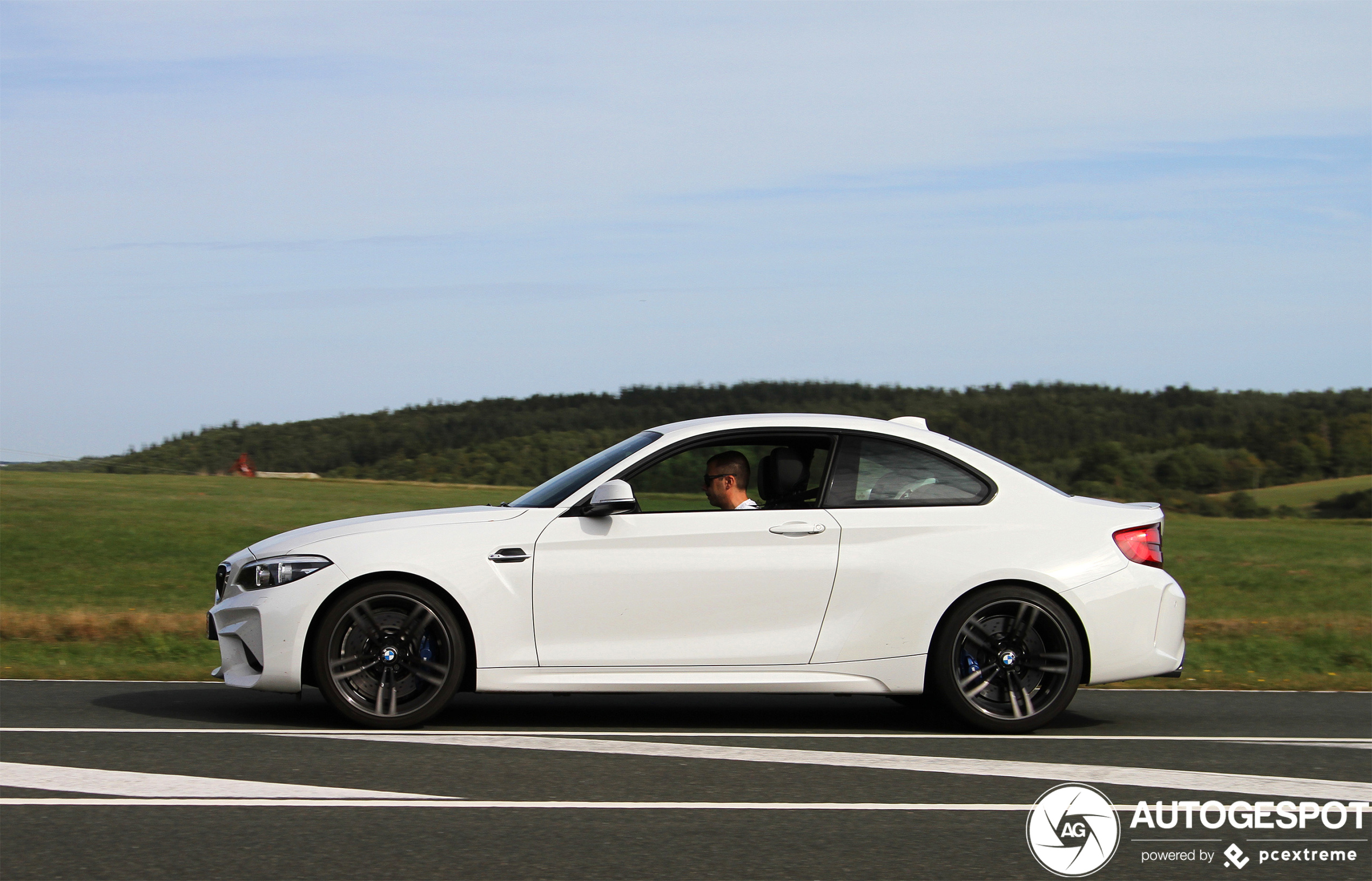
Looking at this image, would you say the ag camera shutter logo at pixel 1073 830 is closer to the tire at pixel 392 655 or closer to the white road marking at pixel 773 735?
the white road marking at pixel 773 735

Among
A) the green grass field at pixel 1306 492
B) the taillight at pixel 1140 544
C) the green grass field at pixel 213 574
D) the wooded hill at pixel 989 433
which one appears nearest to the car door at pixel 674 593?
the green grass field at pixel 213 574

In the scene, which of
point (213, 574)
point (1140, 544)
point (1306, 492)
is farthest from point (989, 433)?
point (1140, 544)

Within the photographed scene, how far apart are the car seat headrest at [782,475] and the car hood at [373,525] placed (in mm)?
1348

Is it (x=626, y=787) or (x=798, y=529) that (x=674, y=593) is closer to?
(x=798, y=529)

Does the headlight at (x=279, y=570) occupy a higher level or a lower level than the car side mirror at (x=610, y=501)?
lower

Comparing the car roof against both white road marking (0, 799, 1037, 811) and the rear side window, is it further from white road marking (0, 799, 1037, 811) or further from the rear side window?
white road marking (0, 799, 1037, 811)

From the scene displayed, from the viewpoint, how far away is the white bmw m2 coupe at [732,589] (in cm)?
732

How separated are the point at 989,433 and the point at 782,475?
268 ft

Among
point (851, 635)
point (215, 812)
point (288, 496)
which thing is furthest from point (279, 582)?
point (288, 496)

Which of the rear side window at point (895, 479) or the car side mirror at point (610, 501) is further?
the rear side window at point (895, 479)

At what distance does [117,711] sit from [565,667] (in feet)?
8.67

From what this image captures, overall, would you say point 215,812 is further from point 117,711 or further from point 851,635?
point 851,635

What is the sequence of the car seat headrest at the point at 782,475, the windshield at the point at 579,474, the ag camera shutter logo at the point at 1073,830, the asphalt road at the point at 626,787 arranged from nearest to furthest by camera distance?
the asphalt road at the point at 626,787 → the ag camera shutter logo at the point at 1073,830 → the windshield at the point at 579,474 → the car seat headrest at the point at 782,475

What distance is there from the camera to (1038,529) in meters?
7.73
